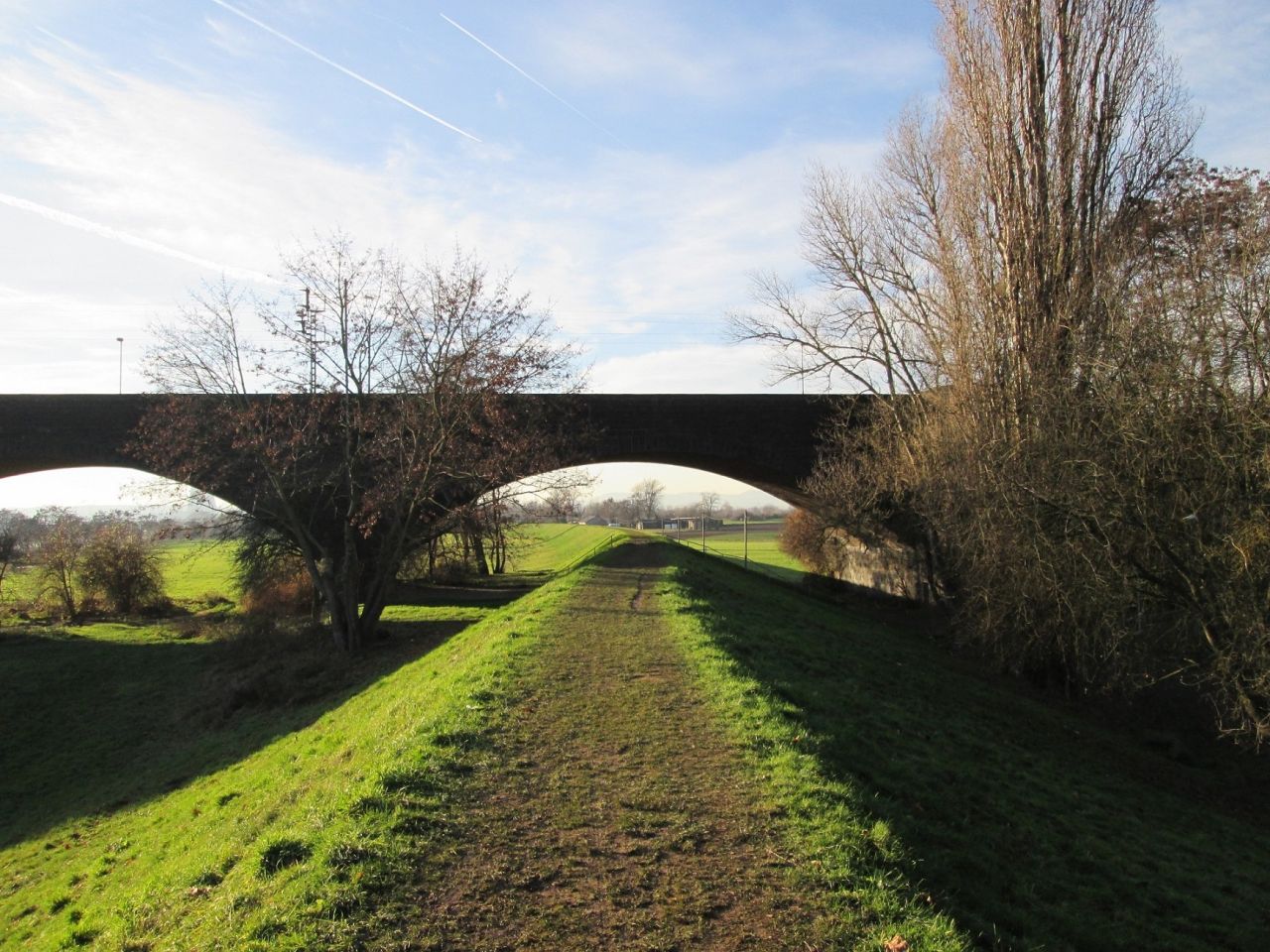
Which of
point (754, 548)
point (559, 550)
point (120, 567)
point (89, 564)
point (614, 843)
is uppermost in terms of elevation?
point (89, 564)

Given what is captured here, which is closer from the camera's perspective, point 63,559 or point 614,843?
point 614,843

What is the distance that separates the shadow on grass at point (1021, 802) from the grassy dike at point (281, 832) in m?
3.34

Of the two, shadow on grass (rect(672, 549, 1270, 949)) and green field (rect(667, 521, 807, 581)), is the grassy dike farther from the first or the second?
green field (rect(667, 521, 807, 581))

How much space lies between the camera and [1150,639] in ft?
44.9

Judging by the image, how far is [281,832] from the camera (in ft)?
20.6

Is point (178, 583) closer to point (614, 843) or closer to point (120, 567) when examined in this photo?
point (120, 567)

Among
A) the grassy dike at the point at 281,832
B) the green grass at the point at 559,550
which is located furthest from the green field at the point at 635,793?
the green grass at the point at 559,550

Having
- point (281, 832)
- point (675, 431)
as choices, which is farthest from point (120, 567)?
point (281, 832)

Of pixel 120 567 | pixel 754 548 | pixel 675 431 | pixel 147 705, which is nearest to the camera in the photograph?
pixel 147 705

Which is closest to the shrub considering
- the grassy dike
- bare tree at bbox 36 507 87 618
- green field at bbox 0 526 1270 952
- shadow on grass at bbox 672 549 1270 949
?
bare tree at bbox 36 507 87 618

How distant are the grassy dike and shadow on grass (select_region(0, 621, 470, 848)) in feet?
0.65

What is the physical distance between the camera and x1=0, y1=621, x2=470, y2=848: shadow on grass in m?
13.4

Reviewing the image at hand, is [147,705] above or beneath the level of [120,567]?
beneath

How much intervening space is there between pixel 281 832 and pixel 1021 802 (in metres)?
7.18
